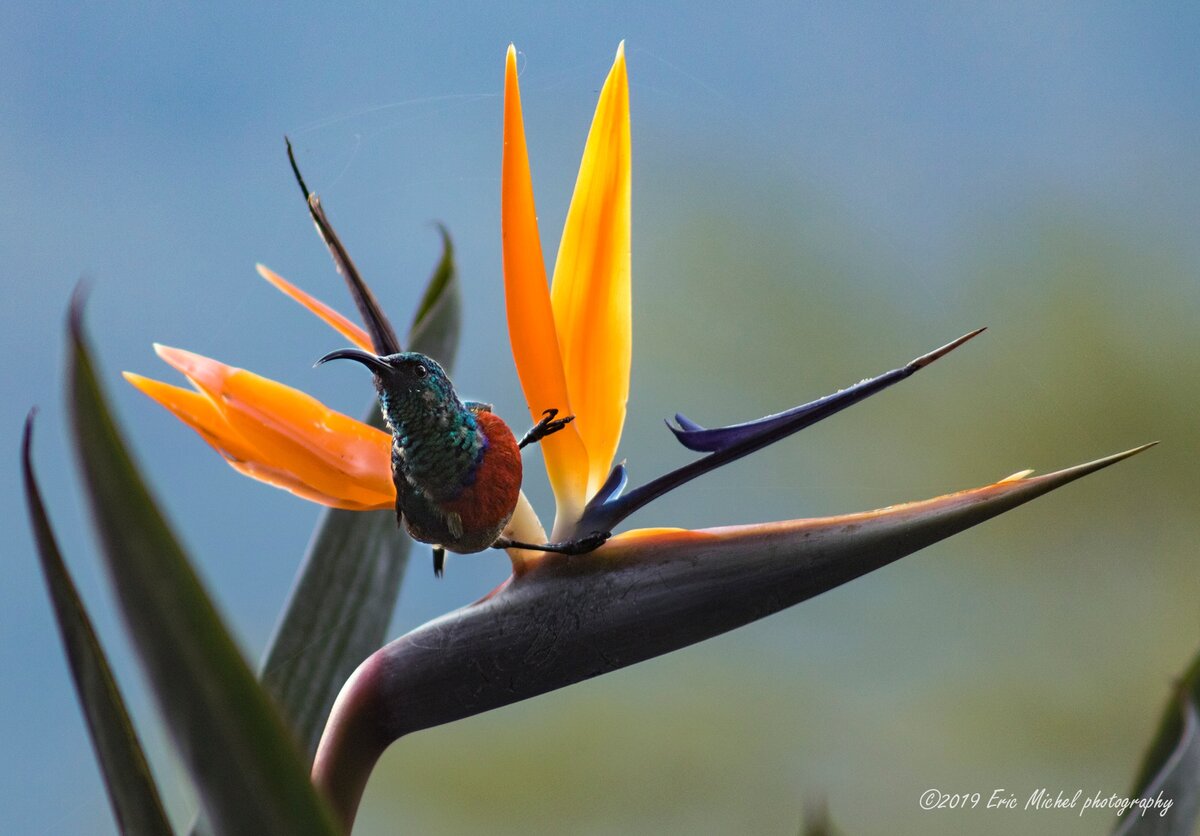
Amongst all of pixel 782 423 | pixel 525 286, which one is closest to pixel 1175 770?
pixel 782 423

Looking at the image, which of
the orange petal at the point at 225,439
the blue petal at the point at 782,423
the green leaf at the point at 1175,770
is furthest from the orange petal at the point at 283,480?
the green leaf at the point at 1175,770

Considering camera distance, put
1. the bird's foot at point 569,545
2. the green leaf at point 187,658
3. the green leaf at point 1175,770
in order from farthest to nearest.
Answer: the green leaf at point 1175,770 → the bird's foot at point 569,545 → the green leaf at point 187,658

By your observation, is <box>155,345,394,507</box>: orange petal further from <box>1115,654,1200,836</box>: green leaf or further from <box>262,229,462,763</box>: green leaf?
<box>1115,654,1200,836</box>: green leaf

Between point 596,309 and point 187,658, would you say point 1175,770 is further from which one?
point 187,658

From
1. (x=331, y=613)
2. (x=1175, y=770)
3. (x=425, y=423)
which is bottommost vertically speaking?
(x=1175, y=770)

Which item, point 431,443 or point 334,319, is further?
point 334,319

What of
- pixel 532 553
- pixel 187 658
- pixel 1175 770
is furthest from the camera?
pixel 1175 770

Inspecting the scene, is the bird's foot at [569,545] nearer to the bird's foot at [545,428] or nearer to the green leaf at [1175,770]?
the bird's foot at [545,428]
